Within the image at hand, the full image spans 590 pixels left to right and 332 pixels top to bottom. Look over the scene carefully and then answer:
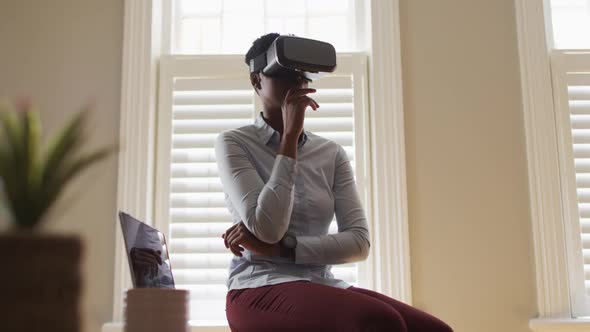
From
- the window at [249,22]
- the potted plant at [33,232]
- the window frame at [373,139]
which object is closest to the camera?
the potted plant at [33,232]

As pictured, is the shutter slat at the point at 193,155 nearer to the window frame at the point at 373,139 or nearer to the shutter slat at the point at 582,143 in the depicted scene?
the window frame at the point at 373,139

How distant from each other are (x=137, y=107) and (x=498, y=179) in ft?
4.41

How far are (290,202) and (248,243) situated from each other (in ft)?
0.45

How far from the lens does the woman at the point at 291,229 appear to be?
1.40 metres

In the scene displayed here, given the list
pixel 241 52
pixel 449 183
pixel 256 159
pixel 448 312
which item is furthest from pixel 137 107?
pixel 448 312

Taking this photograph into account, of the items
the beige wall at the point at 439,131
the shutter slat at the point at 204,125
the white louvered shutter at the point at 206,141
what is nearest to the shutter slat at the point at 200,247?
the white louvered shutter at the point at 206,141

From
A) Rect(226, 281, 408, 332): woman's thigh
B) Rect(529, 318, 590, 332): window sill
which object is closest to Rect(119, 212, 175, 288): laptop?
Rect(226, 281, 408, 332): woman's thigh

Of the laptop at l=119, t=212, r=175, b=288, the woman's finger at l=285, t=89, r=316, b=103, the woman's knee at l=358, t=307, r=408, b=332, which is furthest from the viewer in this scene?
the woman's finger at l=285, t=89, r=316, b=103

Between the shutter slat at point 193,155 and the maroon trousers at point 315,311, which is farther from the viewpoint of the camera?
the shutter slat at point 193,155

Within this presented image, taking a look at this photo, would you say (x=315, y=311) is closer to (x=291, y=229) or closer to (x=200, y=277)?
(x=291, y=229)

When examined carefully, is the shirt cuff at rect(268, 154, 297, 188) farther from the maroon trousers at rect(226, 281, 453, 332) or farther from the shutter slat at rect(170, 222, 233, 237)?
the shutter slat at rect(170, 222, 233, 237)

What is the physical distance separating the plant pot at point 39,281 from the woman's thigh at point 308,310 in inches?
32.8

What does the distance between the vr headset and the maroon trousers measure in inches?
20.7

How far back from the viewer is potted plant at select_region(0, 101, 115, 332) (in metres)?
0.54
